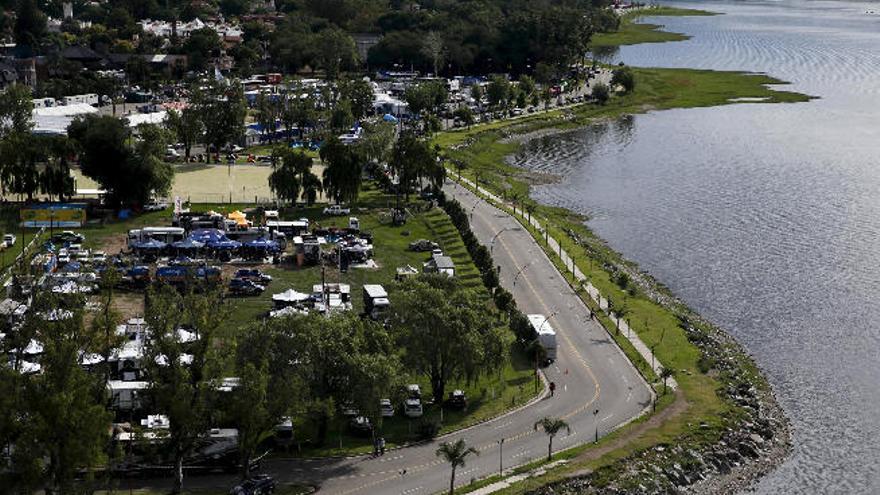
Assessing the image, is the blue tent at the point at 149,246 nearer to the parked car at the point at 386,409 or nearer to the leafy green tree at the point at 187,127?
the parked car at the point at 386,409

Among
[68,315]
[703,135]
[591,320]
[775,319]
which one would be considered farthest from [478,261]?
[703,135]

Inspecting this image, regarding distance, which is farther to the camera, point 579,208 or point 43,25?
point 43,25

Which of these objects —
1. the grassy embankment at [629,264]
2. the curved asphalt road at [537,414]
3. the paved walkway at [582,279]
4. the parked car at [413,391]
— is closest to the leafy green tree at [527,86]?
the grassy embankment at [629,264]

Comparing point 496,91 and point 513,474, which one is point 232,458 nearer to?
point 513,474

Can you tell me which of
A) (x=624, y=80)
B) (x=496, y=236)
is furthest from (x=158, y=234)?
(x=624, y=80)

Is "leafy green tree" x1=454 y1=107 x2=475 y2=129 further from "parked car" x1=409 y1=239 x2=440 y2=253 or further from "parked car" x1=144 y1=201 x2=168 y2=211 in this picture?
"parked car" x1=409 y1=239 x2=440 y2=253

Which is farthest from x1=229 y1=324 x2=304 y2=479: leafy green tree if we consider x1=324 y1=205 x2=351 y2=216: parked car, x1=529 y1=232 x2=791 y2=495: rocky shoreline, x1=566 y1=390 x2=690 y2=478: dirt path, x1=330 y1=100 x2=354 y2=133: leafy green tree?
x1=330 y1=100 x2=354 y2=133: leafy green tree

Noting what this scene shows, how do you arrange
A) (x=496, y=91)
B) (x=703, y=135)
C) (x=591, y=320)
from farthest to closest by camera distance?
(x=496, y=91)
(x=703, y=135)
(x=591, y=320)
